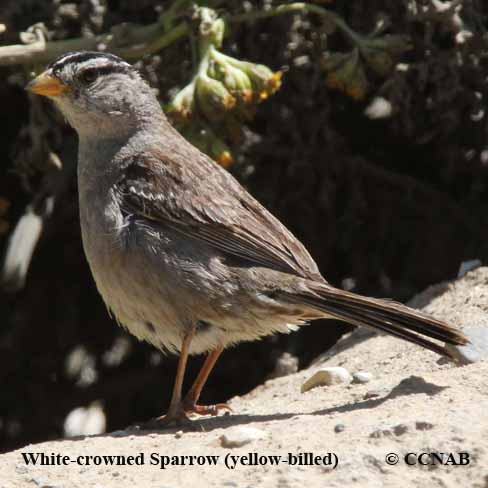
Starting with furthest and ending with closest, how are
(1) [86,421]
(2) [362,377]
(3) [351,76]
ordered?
(1) [86,421], (3) [351,76], (2) [362,377]

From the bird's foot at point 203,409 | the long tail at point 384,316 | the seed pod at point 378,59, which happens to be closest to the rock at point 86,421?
the bird's foot at point 203,409

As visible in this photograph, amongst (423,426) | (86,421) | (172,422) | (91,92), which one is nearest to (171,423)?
(172,422)

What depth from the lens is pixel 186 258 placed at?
4.57m

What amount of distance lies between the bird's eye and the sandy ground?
175 cm

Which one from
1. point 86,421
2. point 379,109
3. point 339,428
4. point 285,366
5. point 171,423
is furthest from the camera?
point 379,109

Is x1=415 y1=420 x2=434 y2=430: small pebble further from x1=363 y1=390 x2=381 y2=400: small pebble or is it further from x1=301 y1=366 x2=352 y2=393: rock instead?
x1=301 y1=366 x2=352 y2=393: rock

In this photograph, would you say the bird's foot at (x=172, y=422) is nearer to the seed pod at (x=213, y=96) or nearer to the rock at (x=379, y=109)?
the seed pod at (x=213, y=96)

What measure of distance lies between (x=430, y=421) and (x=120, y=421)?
142 inches

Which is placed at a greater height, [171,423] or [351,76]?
[351,76]

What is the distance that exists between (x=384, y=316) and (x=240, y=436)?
2.88ft

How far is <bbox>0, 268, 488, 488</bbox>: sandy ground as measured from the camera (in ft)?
11.5

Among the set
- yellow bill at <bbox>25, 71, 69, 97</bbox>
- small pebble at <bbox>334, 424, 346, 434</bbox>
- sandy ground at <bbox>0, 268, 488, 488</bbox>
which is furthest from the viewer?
yellow bill at <bbox>25, 71, 69, 97</bbox>

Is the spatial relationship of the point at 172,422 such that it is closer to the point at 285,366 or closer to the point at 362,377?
the point at 362,377

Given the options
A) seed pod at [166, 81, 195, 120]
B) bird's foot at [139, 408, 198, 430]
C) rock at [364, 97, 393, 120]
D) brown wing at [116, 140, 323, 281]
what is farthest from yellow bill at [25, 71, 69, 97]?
rock at [364, 97, 393, 120]
